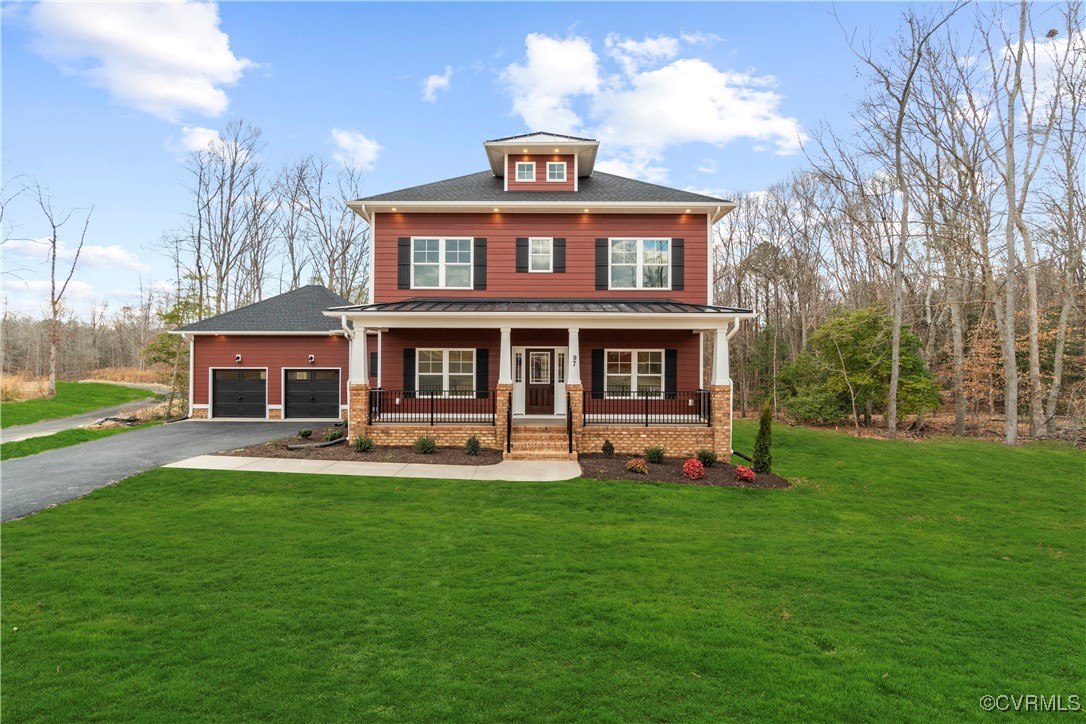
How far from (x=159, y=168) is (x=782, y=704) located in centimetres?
3497

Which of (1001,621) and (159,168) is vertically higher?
(159,168)

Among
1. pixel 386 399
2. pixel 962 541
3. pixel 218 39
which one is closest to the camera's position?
pixel 962 541

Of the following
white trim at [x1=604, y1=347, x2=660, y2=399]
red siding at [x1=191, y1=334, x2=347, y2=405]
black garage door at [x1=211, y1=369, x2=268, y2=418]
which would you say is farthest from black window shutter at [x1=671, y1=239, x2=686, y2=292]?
black garage door at [x1=211, y1=369, x2=268, y2=418]

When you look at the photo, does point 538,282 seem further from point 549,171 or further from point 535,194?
point 549,171

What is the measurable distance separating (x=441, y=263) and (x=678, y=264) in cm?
710

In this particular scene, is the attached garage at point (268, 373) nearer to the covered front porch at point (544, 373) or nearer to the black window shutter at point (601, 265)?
the covered front porch at point (544, 373)

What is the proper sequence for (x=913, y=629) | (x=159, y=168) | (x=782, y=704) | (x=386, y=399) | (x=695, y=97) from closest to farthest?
(x=782, y=704) < (x=913, y=629) < (x=386, y=399) < (x=695, y=97) < (x=159, y=168)

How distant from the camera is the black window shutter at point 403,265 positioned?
572 inches

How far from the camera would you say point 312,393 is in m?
18.6

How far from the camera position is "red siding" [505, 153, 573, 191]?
599 inches

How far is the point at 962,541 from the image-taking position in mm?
7078

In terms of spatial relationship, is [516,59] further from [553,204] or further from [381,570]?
[381,570]

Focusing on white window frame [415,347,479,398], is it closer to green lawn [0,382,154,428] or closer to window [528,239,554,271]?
window [528,239,554,271]

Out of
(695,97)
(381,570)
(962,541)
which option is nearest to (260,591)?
(381,570)
